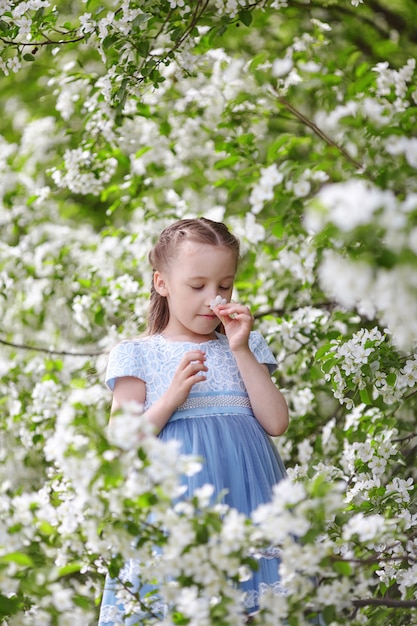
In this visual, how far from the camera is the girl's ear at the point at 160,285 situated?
2.87m

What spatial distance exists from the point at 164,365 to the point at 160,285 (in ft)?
0.99

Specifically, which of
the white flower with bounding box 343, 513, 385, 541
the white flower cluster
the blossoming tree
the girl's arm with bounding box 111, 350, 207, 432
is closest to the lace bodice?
the girl's arm with bounding box 111, 350, 207, 432

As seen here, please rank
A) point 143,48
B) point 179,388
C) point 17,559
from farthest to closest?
point 143,48
point 179,388
point 17,559

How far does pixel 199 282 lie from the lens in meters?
2.68

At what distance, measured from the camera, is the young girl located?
251 cm

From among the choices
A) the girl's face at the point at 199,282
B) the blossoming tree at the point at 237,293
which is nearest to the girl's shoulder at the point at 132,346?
the girl's face at the point at 199,282

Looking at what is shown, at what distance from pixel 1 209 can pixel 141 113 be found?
1.76 meters

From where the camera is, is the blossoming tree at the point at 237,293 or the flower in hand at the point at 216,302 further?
the flower in hand at the point at 216,302

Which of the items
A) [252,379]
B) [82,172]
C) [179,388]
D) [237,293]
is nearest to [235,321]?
[252,379]

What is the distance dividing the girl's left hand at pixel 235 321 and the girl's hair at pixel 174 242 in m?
0.21

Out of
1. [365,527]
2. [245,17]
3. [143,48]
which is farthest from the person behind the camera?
[245,17]

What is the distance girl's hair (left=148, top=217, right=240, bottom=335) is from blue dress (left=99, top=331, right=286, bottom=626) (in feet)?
0.50

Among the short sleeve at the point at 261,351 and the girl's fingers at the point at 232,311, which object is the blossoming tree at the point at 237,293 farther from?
the girl's fingers at the point at 232,311

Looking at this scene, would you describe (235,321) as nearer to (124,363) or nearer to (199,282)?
(199,282)
